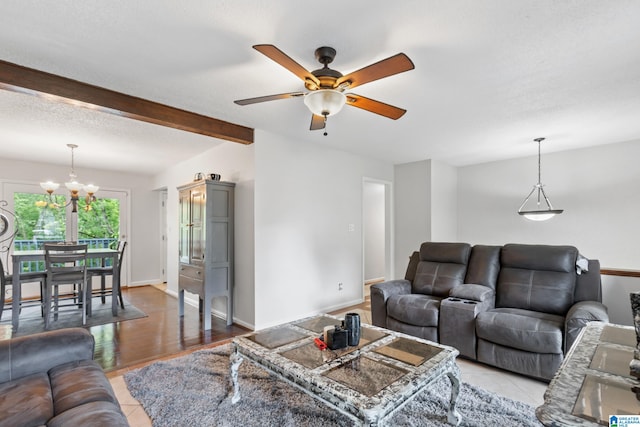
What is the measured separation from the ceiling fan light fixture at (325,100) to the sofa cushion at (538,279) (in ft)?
8.30

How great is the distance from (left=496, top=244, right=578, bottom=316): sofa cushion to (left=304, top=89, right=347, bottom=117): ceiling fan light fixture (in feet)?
8.30

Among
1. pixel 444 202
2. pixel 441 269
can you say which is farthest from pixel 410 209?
pixel 441 269

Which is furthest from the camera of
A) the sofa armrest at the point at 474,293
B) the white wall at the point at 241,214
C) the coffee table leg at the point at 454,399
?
the white wall at the point at 241,214

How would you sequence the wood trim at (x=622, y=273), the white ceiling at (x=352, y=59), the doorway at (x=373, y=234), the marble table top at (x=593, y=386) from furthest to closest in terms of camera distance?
the doorway at (x=373, y=234)
the wood trim at (x=622, y=273)
the white ceiling at (x=352, y=59)
the marble table top at (x=593, y=386)

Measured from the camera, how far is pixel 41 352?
5.59ft

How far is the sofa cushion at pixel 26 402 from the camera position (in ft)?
4.11

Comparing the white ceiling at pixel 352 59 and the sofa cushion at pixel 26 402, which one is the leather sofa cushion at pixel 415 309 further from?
the sofa cushion at pixel 26 402

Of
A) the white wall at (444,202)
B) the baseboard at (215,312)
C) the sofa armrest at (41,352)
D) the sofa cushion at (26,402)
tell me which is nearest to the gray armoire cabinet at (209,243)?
the baseboard at (215,312)

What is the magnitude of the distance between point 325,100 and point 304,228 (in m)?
2.44

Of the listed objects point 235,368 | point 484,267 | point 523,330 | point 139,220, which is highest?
point 139,220

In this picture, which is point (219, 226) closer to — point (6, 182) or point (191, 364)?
point (191, 364)

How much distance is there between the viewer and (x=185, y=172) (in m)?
5.28

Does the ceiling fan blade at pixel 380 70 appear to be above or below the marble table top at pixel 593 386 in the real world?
above

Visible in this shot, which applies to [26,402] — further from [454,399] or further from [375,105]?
[375,105]
